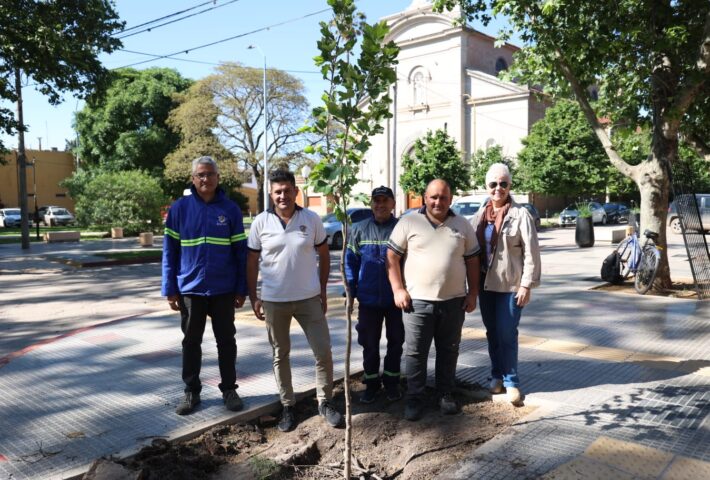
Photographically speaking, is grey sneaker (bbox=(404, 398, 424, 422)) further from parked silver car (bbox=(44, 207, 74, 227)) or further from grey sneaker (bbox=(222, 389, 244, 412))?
parked silver car (bbox=(44, 207, 74, 227))

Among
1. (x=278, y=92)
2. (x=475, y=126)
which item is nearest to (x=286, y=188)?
(x=278, y=92)

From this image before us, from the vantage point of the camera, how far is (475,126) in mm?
42812

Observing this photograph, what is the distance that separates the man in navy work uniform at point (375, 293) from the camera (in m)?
4.32

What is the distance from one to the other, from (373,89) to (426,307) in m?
1.66

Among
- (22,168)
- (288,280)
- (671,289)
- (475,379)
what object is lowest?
(475,379)

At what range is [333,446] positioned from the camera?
3701 millimetres

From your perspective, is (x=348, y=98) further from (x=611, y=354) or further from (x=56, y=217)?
(x=56, y=217)

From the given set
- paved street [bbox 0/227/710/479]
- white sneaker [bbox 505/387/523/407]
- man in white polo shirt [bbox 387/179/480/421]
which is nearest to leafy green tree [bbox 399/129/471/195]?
paved street [bbox 0/227/710/479]

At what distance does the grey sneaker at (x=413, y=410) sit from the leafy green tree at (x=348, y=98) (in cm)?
96

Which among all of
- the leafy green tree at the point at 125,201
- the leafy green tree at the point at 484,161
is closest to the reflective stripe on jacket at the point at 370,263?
the leafy green tree at the point at 125,201

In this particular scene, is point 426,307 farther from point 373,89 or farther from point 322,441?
point 373,89

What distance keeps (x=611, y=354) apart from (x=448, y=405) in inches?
95.0

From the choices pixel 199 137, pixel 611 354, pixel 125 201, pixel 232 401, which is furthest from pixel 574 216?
pixel 232 401

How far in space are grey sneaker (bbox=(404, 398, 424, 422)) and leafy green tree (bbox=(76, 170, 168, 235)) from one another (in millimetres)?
27636
